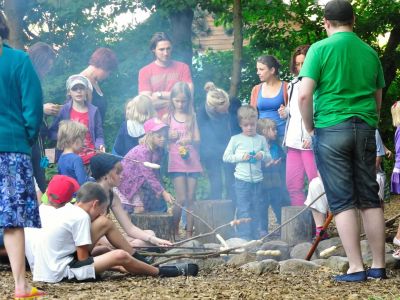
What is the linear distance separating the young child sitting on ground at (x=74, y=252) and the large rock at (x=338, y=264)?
1.45m

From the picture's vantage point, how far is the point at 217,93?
10680 mm

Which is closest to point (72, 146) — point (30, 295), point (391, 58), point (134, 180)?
point (134, 180)

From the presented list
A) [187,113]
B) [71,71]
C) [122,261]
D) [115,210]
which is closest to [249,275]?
[122,261]

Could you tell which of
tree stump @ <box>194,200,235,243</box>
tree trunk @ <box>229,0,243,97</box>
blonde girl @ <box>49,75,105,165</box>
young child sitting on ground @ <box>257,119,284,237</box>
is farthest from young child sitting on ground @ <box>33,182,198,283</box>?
tree trunk @ <box>229,0,243,97</box>

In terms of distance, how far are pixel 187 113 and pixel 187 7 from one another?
4.56 meters

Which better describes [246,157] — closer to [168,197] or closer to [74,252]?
[168,197]

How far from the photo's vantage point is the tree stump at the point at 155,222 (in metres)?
9.37

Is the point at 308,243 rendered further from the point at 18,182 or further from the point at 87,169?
the point at 18,182

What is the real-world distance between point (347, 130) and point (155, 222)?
2919mm

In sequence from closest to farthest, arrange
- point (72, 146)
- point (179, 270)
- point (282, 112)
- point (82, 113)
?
1. point (179, 270)
2. point (72, 146)
3. point (82, 113)
4. point (282, 112)

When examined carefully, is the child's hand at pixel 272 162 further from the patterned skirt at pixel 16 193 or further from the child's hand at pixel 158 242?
the patterned skirt at pixel 16 193

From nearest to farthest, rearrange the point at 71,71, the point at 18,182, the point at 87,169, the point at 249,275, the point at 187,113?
the point at 18,182
the point at 249,275
the point at 87,169
the point at 187,113
the point at 71,71

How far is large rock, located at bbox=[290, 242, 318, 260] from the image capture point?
28.9 feet

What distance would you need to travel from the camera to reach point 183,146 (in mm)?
10266
